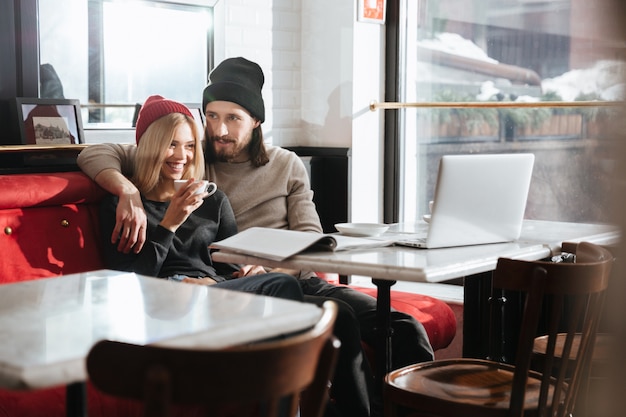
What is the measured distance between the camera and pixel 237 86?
10.7 ft

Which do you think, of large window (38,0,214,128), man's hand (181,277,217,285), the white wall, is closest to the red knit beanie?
large window (38,0,214,128)

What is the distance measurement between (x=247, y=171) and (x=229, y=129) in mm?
177

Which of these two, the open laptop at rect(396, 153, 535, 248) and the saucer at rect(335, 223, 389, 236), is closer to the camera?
the open laptop at rect(396, 153, 535, 248)

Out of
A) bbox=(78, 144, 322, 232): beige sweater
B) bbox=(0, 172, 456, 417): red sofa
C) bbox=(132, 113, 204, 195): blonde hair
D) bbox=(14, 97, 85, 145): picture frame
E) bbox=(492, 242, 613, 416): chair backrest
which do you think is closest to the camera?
bbox=(492, 242, 613, 416): chair backrest

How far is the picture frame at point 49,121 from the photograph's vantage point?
117 inches

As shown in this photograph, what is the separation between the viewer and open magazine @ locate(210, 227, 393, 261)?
2.03 meters

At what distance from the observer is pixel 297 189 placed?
3232 millimetres

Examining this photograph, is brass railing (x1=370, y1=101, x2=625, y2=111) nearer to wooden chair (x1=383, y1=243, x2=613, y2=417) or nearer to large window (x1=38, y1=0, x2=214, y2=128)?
large window (x1=38, y1=0, x2=214, y2=128)

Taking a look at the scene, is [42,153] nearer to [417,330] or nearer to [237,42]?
[237,42]

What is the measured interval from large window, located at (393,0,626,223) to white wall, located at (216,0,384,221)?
16 centimetres

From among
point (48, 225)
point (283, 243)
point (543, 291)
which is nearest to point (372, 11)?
point (48, 225)

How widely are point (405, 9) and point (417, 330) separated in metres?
2.11

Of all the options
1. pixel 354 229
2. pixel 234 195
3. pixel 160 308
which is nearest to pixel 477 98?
pixel 234 195

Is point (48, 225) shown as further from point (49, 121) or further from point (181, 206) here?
point (49, 121)
